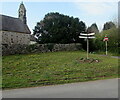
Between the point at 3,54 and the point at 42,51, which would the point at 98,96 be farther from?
the point at 42,51

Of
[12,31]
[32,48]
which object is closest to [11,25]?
[12,31]

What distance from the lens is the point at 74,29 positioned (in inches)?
958

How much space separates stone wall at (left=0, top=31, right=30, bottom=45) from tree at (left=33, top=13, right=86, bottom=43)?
3554mm

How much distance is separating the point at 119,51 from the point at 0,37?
19.4 m

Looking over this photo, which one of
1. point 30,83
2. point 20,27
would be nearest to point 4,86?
point 30,83

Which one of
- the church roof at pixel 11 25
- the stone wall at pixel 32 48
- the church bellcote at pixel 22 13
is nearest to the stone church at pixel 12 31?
the church roof at pixel 11 25

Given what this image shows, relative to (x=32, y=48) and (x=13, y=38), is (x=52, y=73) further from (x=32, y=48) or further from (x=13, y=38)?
(x=13, y=38)

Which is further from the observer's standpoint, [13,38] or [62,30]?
[13,38]

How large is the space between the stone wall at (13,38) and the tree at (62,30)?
3.55 metres

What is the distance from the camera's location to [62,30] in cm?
2412

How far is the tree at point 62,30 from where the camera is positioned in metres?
24.4

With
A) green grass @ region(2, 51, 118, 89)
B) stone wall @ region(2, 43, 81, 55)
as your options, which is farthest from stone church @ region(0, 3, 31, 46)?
green grass @ region(2, 51, 118, 89)

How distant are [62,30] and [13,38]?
9984 mm

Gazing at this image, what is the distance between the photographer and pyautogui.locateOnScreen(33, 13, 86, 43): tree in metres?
24.4
